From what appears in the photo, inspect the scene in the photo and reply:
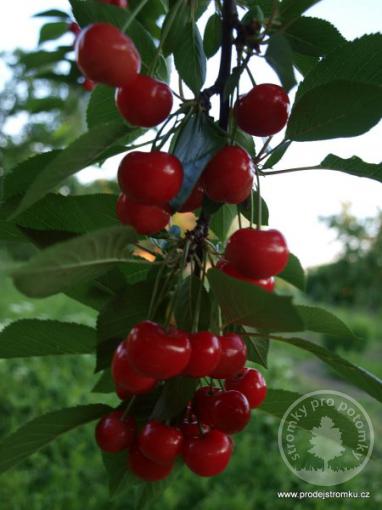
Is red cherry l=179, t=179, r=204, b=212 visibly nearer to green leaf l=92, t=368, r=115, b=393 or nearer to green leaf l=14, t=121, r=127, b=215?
green leaf l=14, t=121, r=127, b=215

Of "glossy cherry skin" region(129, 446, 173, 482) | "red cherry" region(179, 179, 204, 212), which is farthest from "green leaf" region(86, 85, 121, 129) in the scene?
"glossy cherry skin" region(129, 446, 173, 482)

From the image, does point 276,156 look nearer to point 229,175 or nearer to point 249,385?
point 229,175

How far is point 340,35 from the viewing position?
2.54 feet

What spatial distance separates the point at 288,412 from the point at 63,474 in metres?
2.24

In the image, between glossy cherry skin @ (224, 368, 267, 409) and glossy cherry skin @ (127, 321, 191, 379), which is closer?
glossy cherry skin @ (127, 321, 191, 379)

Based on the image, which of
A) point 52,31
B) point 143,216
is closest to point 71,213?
point 143,216

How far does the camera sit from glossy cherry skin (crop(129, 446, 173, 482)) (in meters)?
0.70

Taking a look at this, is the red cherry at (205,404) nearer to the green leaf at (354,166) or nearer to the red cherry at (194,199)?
the red cherry at (194,199)

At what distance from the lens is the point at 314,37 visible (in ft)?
2.52

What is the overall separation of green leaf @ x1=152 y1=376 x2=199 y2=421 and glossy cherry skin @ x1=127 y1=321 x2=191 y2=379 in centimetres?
8

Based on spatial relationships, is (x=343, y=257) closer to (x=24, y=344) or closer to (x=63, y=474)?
(x=63, y=474)

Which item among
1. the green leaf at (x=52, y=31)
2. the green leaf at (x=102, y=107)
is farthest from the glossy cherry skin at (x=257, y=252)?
the green leaf at (x=52, y=31)

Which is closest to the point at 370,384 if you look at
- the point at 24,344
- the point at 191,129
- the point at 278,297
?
the point at 278,297

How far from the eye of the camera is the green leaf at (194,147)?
0.59 m
